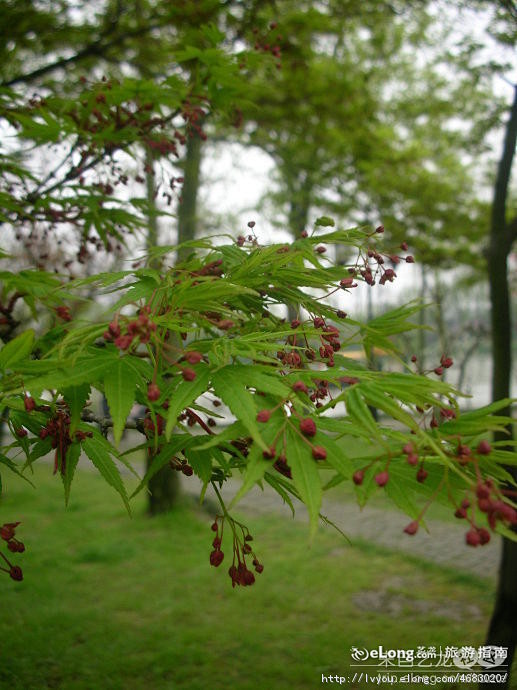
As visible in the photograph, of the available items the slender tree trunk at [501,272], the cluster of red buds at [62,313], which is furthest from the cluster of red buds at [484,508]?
the slender tree trunk at [501,272]

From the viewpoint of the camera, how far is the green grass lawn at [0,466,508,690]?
394 cm

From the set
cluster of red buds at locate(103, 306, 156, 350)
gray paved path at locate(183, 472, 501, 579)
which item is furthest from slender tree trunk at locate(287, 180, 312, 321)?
cluster of red buds at locate(103, 306, 156, 350)

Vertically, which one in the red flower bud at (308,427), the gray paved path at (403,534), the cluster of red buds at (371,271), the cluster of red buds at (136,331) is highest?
the cluster of red buds at (371,271)

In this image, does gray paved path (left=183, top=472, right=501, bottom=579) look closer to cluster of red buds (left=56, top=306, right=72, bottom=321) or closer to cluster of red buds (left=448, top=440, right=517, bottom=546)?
cluster of red buds (left=56, top=306, right=72, bottom=321)

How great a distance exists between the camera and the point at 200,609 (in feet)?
16.5

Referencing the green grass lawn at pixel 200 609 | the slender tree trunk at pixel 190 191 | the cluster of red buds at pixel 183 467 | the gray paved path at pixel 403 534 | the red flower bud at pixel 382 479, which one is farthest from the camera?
the slender tree trunk at pixel 190 191

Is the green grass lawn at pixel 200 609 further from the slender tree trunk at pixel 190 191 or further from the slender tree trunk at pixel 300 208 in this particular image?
the slender tree trunk at pixel 300 208

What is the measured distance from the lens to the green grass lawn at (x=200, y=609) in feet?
12.9

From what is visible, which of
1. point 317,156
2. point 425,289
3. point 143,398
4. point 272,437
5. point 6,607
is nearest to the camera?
point 272,437

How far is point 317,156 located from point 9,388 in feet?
32.9

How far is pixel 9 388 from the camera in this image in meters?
1.32

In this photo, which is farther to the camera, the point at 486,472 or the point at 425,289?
the point at 425,289

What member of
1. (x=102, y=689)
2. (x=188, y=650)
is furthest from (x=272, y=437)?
(x=188, y=650)

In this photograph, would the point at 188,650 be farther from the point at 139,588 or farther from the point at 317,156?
the point at 317,156
